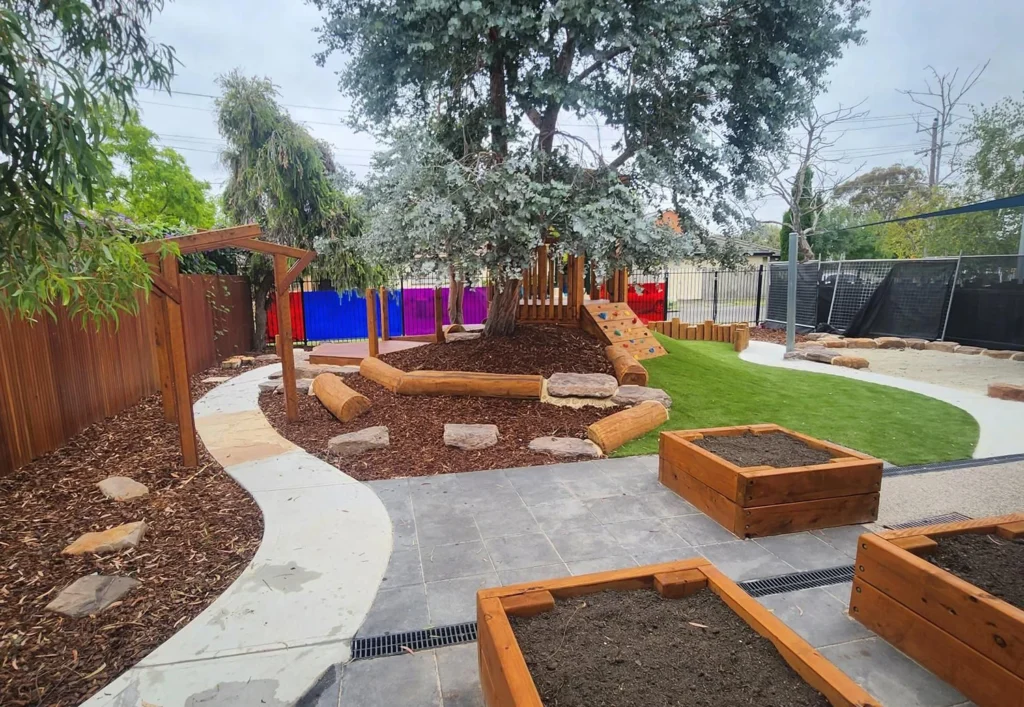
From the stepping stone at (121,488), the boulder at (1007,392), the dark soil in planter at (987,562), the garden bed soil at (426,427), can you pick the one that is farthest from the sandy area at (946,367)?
the stepping stone at (121,488)

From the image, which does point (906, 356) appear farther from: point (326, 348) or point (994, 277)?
point (326, 348)

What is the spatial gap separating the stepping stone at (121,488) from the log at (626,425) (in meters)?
3.61

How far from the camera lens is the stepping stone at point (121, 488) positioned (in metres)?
3.70

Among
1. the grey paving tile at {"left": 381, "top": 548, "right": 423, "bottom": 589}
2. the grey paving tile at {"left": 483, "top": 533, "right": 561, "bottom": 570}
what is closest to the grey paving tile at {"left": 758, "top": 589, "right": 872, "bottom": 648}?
the grey paving tile at {"left": 483, "top": 533, "right": 561, "bottom": 570}

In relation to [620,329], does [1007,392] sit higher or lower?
lower

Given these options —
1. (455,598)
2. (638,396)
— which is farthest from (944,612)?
(638,396)

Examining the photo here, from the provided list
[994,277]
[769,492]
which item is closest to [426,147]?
[769,492]

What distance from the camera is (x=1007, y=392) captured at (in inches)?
263

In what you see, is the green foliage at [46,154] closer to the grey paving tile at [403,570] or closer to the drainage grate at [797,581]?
the grey paving tile at [403,570]

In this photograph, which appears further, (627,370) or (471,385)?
(627,370)

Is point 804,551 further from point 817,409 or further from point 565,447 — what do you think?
point 817,409

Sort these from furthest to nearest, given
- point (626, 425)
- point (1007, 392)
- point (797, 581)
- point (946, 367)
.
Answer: point (946, 367)
point (1007, 392)
point (626, 425)
point (797, 581)

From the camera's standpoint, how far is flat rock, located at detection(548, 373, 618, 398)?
594 cm

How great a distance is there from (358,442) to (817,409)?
5.19 metres
